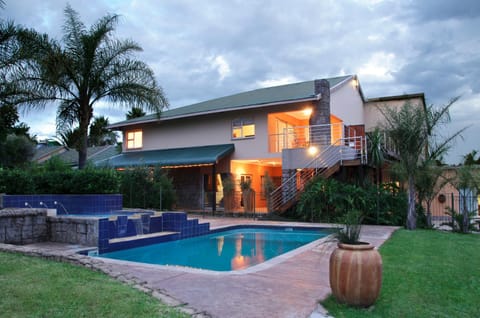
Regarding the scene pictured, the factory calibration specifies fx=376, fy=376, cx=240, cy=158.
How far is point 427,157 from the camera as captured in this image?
14.6 m

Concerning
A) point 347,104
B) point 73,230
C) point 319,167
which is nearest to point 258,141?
point 319,167

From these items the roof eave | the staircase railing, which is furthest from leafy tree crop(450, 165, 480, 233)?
the roof eave

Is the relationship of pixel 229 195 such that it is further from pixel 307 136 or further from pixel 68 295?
pixel 68 295

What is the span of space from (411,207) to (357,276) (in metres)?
10.5

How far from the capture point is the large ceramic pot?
15.1ft

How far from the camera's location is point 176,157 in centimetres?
2234

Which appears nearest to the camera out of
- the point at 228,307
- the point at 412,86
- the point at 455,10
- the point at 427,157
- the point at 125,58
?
the point at 228,307

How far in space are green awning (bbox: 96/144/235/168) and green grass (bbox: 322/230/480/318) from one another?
40.7ft

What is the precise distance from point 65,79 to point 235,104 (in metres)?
9.77

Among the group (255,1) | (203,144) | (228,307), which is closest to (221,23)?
(255,1)

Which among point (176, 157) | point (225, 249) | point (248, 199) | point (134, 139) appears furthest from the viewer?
point (134, 139)

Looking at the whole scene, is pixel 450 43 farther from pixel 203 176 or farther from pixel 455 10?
pixel 203 176

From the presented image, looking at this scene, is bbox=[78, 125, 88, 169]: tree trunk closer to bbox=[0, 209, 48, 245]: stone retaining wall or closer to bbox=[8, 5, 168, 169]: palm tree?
bbox=[8, 5, 168, 169]: palm tree

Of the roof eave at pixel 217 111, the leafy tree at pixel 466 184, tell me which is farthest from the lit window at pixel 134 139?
the leafy tree at pixel 466 184
